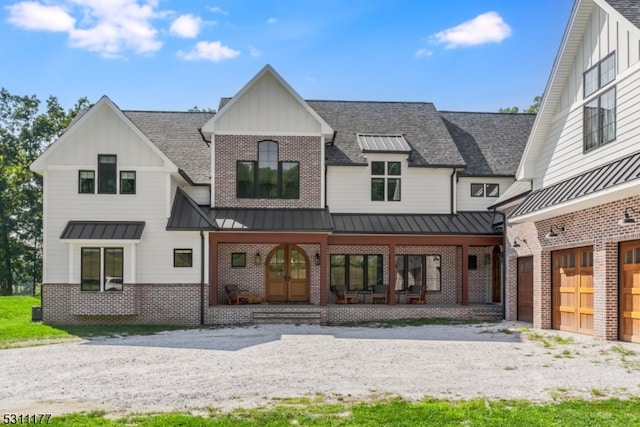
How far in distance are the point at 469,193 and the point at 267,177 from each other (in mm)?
7697

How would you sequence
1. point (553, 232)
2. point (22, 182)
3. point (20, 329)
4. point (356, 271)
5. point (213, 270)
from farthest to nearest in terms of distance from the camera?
point (22, 182) < point (356, 271) < point (213, 270) < point (20, 329) < point (553, 232)

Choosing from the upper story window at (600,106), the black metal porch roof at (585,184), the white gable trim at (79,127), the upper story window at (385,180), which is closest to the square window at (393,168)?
the upper story window at (385,180)

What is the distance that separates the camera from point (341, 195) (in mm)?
22438

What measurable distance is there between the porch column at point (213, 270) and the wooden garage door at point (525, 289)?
973 cm

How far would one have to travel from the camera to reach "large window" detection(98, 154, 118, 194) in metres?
19.4

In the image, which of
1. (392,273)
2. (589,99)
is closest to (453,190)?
(392,273)

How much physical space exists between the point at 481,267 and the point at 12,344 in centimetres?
1597

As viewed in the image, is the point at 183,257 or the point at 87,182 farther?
the point at 183,257

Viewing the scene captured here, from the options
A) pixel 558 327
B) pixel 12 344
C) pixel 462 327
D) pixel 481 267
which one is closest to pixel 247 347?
pixel 12 344

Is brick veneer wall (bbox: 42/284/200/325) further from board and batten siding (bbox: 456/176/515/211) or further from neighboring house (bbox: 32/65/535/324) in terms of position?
board and batten siding (bbox: 456/176/515/211)

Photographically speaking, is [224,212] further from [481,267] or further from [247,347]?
[481,267]

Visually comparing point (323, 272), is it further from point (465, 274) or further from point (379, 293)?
point (465, 274)

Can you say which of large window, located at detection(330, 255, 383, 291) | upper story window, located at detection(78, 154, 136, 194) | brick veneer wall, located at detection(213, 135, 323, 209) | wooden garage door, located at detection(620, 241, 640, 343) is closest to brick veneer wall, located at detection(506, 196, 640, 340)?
wooden garage door, located at detection(620, 241, 640, 343)

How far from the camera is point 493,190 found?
2331 centimetres
